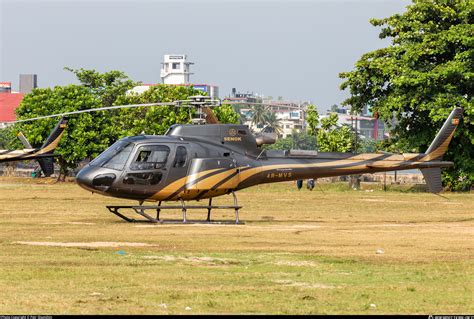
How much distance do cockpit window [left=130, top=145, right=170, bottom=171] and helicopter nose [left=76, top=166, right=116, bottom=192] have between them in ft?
2.90

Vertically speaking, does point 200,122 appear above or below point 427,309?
above

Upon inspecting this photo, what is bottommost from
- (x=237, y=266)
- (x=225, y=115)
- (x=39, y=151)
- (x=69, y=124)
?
(x=237, y=266)

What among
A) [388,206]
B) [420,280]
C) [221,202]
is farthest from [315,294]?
[221,202]

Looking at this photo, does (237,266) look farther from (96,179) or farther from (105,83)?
(105,83)

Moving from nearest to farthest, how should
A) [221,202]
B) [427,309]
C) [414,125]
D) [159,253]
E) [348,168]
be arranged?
[427,309]
[159,253]
[348,168]
[221,202]
[414,125]

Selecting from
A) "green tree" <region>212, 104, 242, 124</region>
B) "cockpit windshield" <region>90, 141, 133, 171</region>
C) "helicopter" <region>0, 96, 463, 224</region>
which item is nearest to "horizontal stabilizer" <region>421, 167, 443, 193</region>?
"helicopter" <region>0, 96, 463, 224</region>

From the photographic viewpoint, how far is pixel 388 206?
54.2 meters

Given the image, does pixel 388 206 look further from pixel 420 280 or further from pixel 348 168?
pixel 420 280

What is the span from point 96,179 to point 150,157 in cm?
200

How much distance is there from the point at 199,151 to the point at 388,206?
19274 millimetres

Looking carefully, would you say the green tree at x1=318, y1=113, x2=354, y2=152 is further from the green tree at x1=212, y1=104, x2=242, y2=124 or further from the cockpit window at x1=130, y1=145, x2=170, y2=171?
the cockpit window at x1=130, y1=145, x2=170, y2=171

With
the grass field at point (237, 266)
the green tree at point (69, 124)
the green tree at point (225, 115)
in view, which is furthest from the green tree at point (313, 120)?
the grass field at point (237, 266)

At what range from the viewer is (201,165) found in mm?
37281

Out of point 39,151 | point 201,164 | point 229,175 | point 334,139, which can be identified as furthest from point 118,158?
point 334,139
